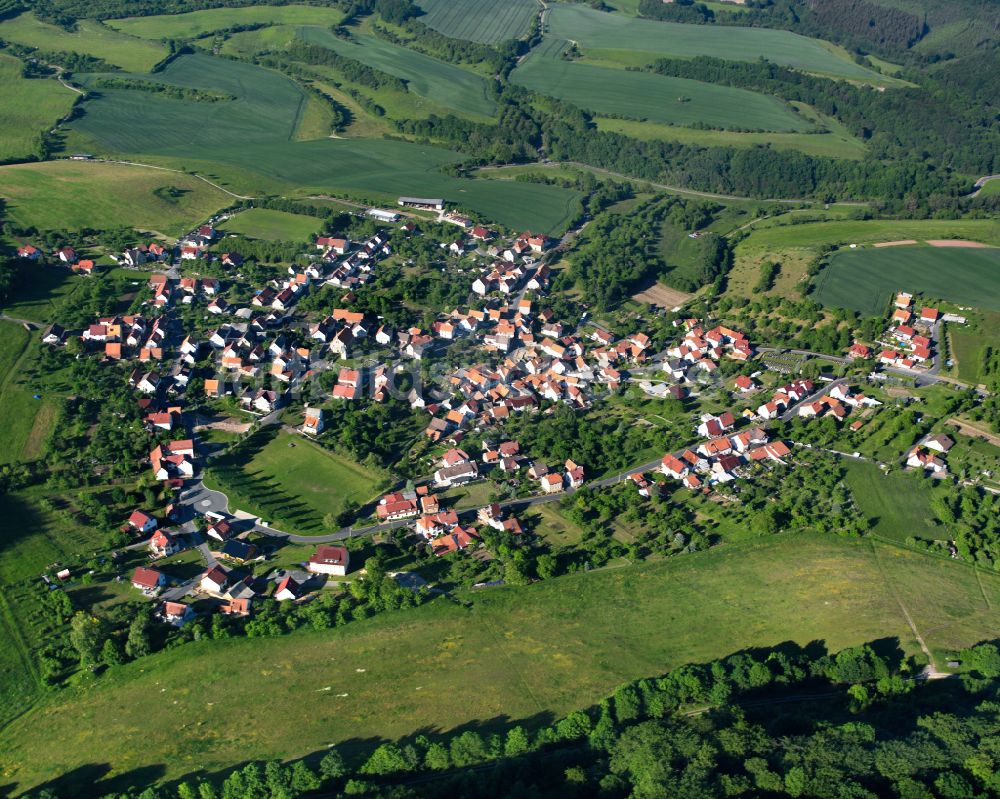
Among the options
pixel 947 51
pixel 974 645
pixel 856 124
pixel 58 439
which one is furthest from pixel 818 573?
pixel 947 51

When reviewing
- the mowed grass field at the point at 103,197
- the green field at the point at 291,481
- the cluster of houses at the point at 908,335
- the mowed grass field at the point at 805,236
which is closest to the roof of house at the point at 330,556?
the green field at the point at 291,481

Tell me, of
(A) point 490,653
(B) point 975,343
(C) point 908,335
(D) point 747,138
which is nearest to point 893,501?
(C) point 908,335

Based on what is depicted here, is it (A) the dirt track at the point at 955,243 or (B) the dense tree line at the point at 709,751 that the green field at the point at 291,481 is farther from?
(A) the dirt track at the point at 955,243

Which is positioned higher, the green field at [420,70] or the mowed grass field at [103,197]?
the green field at [420,70]

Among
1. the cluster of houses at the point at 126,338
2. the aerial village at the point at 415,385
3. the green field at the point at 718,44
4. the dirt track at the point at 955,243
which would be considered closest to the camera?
the aerial village at the point at 415,385

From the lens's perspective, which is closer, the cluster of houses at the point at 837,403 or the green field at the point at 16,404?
the green field at the point at 16,404

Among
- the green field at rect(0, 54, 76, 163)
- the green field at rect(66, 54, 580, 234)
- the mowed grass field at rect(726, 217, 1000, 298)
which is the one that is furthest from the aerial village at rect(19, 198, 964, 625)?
the green field at rect(0, 54, 76, 163)
